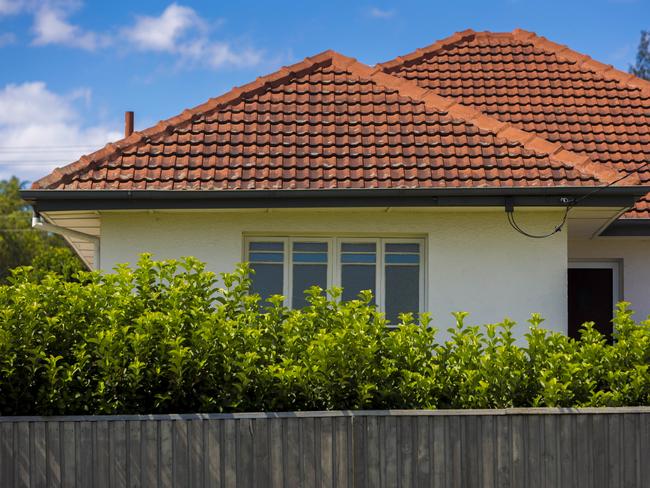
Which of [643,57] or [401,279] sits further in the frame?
[643,57]

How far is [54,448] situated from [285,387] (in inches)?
65.4

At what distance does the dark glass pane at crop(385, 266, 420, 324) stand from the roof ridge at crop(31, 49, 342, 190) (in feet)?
10.0

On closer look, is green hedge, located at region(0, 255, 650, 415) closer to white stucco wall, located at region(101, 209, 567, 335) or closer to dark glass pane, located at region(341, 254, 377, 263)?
white stucco wall, located at region(101, 209, 567, 335)

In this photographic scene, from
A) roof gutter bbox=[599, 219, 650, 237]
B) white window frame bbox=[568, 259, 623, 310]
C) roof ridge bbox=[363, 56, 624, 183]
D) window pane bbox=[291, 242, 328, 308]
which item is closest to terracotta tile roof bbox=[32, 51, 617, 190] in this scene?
roof ridge bbox=[363, 56, 624, 183]

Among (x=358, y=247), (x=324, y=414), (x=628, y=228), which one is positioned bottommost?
(x=324, y=414)

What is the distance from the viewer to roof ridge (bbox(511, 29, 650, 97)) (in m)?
14.7

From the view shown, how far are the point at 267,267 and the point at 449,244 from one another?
78.6 inches

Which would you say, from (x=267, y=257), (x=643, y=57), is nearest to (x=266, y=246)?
(x=267, y=257)

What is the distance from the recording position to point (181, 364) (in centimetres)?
643

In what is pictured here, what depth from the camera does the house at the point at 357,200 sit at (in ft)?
31.3

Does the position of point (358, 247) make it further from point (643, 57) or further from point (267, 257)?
point (643, 57)

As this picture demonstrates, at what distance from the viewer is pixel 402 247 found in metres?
10.1

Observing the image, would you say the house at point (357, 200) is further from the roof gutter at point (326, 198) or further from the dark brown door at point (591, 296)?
the dark brown door at point (591, 296)

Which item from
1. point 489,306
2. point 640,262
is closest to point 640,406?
point 489,306
